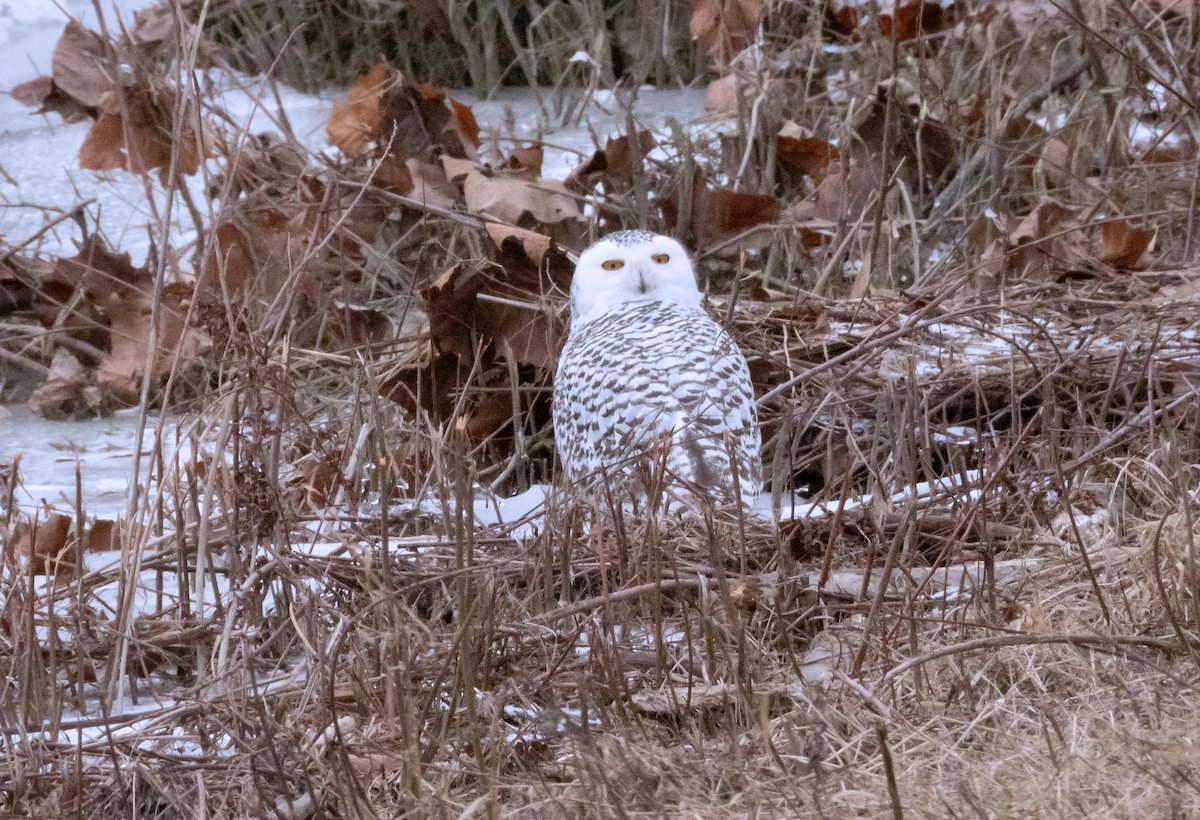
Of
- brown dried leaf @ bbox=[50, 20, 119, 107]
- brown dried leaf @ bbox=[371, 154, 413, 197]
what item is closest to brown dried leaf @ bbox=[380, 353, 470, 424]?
brown dried leaf @ bbox=[371, 154, 413, 197]

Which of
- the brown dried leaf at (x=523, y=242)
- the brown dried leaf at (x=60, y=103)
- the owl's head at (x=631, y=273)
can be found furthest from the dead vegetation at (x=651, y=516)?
the owl's head at (x=631, y=273)

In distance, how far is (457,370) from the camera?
436 cm

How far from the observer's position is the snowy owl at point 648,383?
3.27 metres

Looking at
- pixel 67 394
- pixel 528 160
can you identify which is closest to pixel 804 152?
pixel 528 160

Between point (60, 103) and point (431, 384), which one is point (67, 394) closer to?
point (60, 103)

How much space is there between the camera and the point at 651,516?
243 centimetres

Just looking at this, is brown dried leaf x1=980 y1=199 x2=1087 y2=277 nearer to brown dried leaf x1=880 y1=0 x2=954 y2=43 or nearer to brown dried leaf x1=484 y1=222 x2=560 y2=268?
brown dried leaf x1=484 y1=222 x2=560 y2=268

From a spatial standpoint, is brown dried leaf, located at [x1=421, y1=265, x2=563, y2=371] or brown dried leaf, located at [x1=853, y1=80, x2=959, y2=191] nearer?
brown dried leaf, located at [x1=421, y1=265, x2=563, y2=371]

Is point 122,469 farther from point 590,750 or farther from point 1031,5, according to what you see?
point 1031,5

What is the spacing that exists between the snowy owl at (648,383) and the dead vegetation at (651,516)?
6.2 inches

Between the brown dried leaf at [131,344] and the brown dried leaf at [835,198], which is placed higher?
the brown dried leaf at [835,198]

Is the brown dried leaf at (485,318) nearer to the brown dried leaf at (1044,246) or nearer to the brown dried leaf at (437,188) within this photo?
the brown dried leaf at (437,188)

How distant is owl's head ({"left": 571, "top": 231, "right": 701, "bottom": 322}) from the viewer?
13.6ft

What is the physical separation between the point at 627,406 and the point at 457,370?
1015mm
